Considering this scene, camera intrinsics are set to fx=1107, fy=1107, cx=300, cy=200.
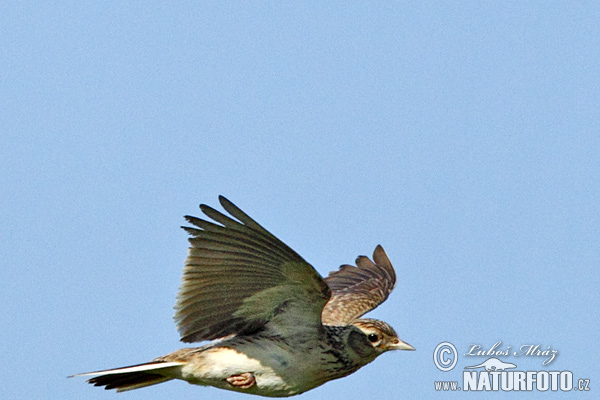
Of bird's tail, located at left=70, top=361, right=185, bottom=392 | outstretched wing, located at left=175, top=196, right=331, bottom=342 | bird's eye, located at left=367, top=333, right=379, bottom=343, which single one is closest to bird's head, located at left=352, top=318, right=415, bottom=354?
bird's eye, located at left=367, top=333, right=379, bottom=343

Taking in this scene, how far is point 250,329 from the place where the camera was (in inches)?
449

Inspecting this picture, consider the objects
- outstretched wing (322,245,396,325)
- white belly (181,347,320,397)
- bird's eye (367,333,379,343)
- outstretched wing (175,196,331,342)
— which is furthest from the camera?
outstretched wing (322,245,396,325)

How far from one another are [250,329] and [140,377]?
123 centimetres

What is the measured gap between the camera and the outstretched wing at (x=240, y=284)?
1051 cm

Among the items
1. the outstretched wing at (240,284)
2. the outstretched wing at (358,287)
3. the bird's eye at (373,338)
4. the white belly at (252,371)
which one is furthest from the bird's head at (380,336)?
the outstretched wing at (358,287)

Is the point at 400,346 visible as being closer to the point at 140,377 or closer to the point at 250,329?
the point at 250,329

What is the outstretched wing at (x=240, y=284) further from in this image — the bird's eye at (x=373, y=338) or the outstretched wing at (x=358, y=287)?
the outstretched wing at (x=358, y=287)

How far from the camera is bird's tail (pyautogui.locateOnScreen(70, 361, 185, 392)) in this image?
11156 mm

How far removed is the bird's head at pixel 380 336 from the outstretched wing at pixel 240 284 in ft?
2.04

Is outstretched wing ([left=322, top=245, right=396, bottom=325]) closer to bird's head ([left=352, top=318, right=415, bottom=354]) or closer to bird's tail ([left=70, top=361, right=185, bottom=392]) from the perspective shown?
bird's head ([left=352, top=318, right=415, bottom=354])

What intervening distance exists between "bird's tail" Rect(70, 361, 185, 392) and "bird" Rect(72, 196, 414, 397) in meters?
0.01

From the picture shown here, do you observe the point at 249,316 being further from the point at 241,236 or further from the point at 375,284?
the point at 375,284

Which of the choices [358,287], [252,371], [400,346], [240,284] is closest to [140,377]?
[252,371]

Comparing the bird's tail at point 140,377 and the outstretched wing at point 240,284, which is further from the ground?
the outstretched wing at point 240,284
